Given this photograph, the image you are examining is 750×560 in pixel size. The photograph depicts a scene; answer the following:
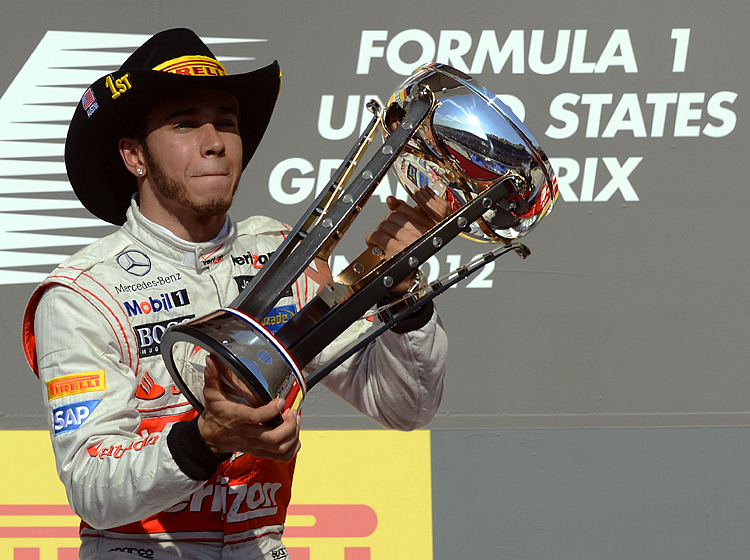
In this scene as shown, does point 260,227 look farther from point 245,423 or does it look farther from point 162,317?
point 245,423

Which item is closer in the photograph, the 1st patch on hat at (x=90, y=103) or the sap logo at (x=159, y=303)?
the sap logo at (x=159, y=303)

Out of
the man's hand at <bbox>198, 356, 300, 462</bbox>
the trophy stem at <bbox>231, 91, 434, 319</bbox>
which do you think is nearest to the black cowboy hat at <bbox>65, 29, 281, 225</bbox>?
the trophy stem at <bbox>231, 91, 434, 319</bbox>

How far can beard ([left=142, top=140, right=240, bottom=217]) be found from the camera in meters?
1.58

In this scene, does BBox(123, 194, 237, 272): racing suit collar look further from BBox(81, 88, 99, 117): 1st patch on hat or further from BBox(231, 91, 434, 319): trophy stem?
BBox(231, 91, 434, 319): trophy stem

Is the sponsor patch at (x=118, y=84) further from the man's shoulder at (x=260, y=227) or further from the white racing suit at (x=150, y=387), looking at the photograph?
the man's shoulder at (x=260, y=227)

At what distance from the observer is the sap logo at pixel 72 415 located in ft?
4.35

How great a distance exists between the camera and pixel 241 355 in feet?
3.29

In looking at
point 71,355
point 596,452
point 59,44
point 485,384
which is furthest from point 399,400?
point 59,44

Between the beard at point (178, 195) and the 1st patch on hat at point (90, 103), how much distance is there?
6.2 inches

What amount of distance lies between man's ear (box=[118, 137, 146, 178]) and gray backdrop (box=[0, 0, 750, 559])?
3.95 feet

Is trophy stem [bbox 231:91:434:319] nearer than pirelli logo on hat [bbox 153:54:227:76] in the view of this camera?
Yes

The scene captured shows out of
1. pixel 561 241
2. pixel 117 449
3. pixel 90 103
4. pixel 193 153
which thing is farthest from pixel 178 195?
pixel 561 241

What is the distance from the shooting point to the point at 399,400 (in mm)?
1541

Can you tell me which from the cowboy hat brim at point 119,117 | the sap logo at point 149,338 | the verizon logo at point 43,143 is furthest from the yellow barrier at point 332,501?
the sap logo at point 149,338
